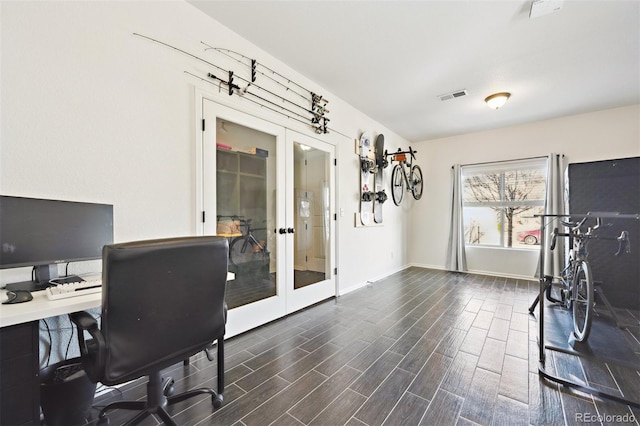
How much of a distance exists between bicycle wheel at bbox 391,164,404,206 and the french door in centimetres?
198

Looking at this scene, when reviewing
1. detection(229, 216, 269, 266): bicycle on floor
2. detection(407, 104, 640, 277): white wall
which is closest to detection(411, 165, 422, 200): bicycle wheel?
detection(407, 104, 640, 277): white wall

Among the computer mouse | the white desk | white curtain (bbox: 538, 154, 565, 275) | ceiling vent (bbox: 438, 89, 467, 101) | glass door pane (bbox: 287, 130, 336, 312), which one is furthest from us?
white curtain (bbox: 538, 154, 565, 275)

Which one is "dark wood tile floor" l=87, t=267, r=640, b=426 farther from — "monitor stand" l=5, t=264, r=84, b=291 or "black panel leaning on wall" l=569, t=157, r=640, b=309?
"black panel leaning on wall" l=569, t=157, r=640, b=309

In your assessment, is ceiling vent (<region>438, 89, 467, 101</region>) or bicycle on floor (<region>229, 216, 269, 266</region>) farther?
ceiling vent (<region>438, 89, 467, 101</region>)

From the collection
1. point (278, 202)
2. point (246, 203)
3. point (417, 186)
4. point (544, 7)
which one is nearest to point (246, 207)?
point (246, 203)

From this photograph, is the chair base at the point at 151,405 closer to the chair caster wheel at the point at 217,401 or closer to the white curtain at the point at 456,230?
the chair caster wheel at the point at 217,401

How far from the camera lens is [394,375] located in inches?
74.7

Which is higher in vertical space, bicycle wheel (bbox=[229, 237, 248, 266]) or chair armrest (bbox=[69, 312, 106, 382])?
bicycle wheel (bbox=[229, 237, 248, 266])

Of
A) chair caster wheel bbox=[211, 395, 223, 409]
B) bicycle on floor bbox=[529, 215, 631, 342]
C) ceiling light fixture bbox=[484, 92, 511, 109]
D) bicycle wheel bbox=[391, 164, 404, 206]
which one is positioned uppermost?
ceiling light fixture bbox=[484, 92, 511, 109]

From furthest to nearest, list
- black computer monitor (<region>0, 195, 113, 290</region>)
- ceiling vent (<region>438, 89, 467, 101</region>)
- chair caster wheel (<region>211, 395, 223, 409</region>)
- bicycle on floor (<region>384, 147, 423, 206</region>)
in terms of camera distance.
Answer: bicycle on floor (<region>384, 147, 423, 206</region>) < ceiling vent (<region>438, 89, 467, 101</region>) < chair caster wheel (<region>211, 395, 223, 409</region>) < black computer monitor (<region>0, 195, 113, 290</region>)

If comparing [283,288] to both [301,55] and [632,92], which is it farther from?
[632,92]

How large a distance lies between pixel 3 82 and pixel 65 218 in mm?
762

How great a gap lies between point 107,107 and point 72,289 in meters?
1.17

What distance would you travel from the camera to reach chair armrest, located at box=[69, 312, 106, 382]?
109cm
